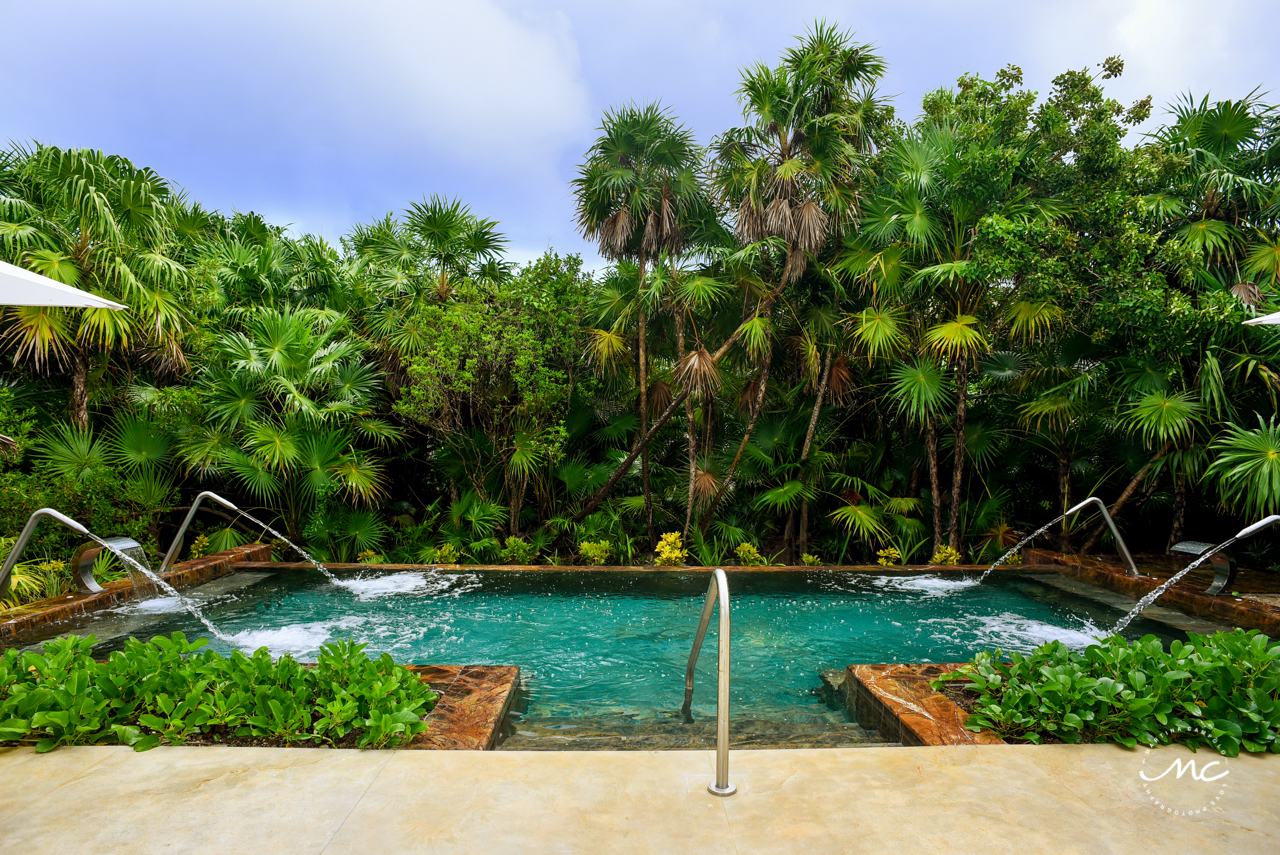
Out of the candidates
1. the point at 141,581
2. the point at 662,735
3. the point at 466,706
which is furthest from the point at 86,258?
the point at 662,735

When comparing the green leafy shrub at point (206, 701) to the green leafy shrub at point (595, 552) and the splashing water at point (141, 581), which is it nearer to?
the splashing water at point (141, 581)

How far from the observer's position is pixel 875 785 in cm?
238

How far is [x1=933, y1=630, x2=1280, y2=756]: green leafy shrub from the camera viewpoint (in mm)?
2723

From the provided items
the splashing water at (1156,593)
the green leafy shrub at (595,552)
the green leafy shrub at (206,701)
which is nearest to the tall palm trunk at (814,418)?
the green leafy shrub at (595,552)

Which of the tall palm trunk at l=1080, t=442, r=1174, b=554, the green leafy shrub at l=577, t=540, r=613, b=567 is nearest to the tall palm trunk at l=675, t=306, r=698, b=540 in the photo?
the green leafy shrub at l=577, t=540, r=613, b=567

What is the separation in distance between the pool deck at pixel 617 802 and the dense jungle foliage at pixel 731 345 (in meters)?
4.71

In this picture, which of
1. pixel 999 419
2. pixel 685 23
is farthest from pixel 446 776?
pixel 685 23

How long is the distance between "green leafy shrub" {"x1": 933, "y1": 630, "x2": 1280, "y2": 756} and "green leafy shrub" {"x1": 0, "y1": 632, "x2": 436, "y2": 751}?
2574mm

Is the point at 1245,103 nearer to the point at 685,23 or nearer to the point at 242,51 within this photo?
the point at 685,23

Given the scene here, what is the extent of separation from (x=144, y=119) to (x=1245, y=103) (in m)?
16.9

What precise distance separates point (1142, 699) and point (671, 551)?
5.44 m

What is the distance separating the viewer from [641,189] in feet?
26.9

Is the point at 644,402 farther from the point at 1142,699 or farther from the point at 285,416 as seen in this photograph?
the point at 1142,699

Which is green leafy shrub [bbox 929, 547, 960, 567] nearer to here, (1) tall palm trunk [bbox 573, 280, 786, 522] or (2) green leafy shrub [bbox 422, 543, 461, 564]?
(1) tall palm trunk [bbox 573, 280, 786, 522]
